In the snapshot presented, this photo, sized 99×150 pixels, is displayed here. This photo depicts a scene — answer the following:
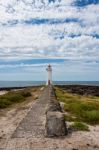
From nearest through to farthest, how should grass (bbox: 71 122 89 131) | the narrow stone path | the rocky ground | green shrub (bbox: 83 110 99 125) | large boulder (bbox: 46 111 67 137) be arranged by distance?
the rocky ground → large boulder (bbox: 46 111 67 137) → the narrow stone path → grass (bbox: 71 122 89 131) → green shrub (bbox: 83 110 99 125)

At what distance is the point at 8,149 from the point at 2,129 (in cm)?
396

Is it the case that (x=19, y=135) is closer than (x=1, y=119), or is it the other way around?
(x=19, y=135)

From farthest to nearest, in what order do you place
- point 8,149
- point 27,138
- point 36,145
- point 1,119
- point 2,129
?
point 1,119 → point 2,129 → point 27,138 → point 36,145 → point 8,149

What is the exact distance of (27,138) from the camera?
1252 cm

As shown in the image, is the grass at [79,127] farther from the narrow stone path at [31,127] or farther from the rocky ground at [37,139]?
the narrow stone path at [31,127]

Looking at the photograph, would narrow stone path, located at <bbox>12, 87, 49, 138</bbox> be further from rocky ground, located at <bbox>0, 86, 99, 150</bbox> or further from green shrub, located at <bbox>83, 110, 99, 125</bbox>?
green shrub, located at <bbox>83, 110, 99, 125</bbox>

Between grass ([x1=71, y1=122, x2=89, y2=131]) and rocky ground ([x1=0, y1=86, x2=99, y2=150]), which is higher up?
grass ([x1=71, y1=122, x2=89, y2=131])

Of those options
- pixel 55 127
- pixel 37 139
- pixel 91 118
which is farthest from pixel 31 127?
pixel 91 118

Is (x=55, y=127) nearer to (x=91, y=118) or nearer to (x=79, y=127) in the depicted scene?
(x=79, y=127)

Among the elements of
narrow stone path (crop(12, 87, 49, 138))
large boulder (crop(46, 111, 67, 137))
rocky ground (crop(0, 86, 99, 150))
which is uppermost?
large boulder (crop(46, 111, 67, 137))

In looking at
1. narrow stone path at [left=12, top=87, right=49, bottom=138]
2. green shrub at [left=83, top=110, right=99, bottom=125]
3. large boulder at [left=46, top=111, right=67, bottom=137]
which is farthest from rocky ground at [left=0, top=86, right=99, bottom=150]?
green shrub at [left=83, top=110, right=99, bottom=125]

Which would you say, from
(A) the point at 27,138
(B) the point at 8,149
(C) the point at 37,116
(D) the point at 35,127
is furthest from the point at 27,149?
(C) the point at 37,116

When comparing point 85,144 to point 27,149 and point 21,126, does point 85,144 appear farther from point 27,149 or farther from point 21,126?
point 21,126

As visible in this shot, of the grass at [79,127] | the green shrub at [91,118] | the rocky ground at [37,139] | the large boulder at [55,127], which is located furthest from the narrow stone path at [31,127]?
the green shrub at [91,118]
